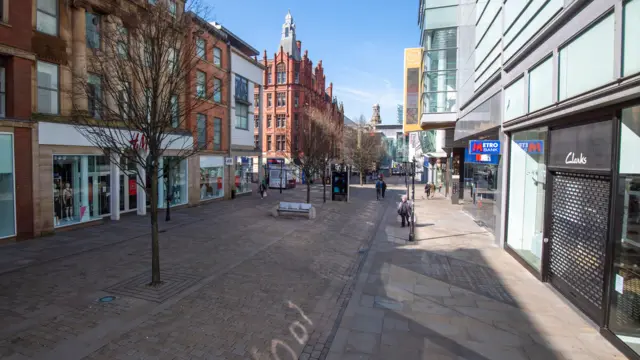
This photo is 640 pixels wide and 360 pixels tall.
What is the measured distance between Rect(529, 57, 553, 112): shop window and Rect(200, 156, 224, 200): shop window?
65.1ft

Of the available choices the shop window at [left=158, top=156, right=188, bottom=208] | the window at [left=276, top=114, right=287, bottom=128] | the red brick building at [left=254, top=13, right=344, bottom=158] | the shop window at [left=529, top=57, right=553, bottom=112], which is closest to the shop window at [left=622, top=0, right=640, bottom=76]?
the shop window at [left=529, top=57, right=553, bottom=112]

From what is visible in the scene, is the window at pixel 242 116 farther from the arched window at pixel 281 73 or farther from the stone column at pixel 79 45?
the arched window at pixel 281 73

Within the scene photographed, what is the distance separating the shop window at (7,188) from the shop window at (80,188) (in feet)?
5.95

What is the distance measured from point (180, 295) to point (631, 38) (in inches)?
334

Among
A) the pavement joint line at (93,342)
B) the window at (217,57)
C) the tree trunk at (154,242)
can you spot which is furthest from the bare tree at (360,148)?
the pavement joint line at (93,342)

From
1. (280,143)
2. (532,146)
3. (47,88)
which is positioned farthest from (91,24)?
(280,143)

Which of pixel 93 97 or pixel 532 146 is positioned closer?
pixel 93 97

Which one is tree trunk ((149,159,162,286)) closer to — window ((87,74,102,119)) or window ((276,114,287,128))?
window ((87,74,102,119))

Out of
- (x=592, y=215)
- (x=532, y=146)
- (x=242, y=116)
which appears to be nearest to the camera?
(x=592, y=215)

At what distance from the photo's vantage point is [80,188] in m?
15.3

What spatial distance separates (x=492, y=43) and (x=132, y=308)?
43.7ft

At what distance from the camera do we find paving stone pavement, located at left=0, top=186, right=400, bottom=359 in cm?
527

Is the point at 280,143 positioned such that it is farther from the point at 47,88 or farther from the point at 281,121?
the point at 47,88

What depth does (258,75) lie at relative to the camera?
103 feet
